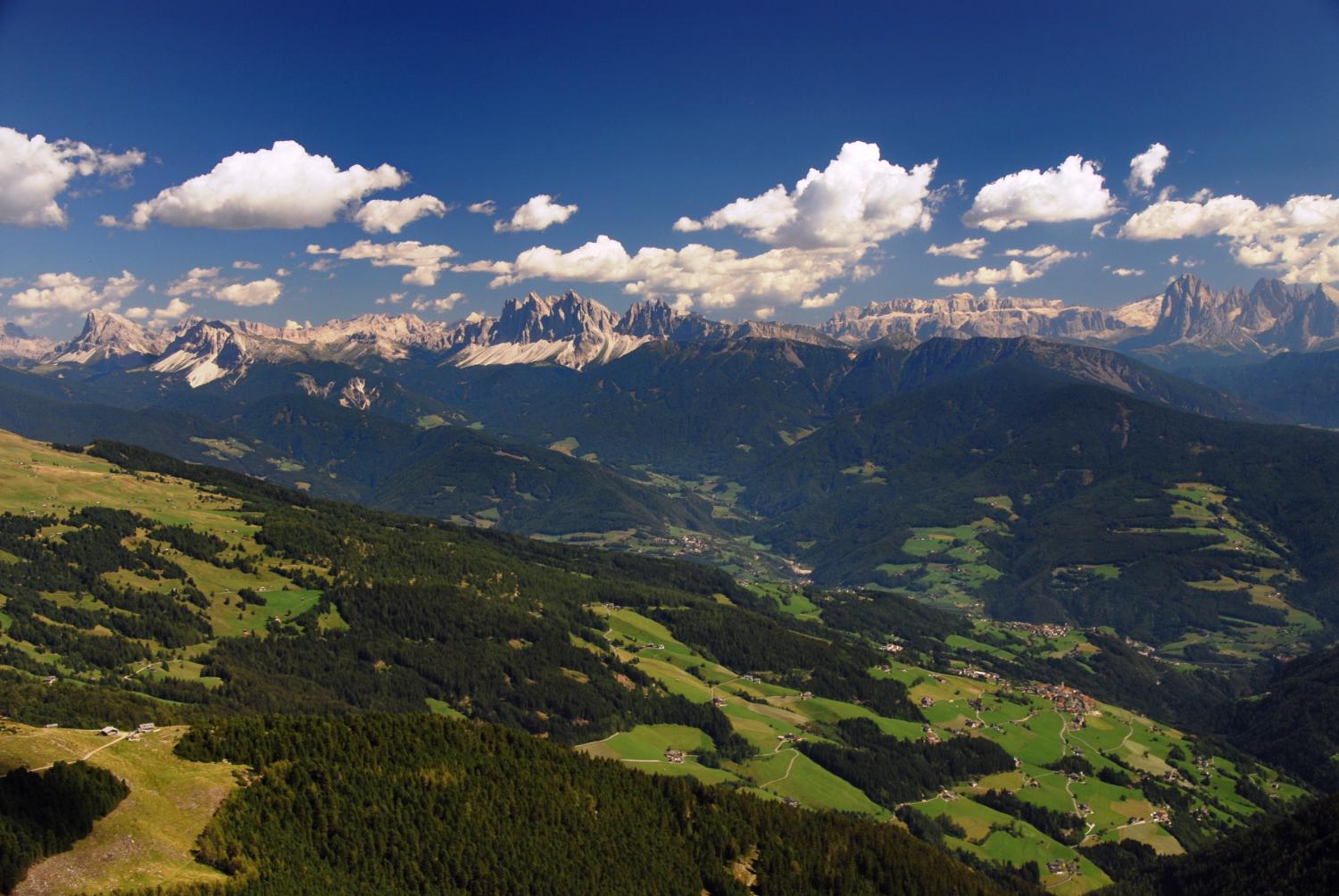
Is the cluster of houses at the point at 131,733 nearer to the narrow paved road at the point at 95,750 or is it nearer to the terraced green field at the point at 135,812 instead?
the narrow paved road at the point at 95,750

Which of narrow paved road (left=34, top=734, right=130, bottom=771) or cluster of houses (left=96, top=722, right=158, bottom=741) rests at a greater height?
narrow paved road (left=34, top=734, right=130, bottom=771)

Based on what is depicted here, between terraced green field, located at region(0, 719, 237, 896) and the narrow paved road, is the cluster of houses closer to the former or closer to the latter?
the narrow paved road

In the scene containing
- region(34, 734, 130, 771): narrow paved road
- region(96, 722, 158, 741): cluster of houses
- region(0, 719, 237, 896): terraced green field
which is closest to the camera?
region(0, 719, 237, 896): terraced green field

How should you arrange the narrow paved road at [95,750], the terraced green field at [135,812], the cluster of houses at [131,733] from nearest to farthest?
the terraced green field at [135,812] → the narrow paved road at [95,750] → the cluster of houses at [131,733]

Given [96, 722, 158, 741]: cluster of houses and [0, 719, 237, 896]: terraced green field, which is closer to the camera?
[0, 719, 237, 896]: terraced green field

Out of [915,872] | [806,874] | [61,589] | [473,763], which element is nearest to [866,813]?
[915,872]

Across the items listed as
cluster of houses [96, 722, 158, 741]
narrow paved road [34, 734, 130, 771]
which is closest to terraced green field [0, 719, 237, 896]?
narrow paved road [34, 734, 130, 771]

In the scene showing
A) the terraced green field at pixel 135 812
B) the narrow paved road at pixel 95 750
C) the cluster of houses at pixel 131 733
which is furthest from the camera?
the cluster of houses at pixel 131 733

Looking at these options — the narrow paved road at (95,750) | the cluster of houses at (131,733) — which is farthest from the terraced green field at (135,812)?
the cluster of houses at (131,733)

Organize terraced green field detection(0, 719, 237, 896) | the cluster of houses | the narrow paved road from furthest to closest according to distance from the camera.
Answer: the cluster of houses, the narrow paved road, terraced green field detection(0, 719, 237, 896)

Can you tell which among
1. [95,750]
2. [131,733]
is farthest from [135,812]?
[131,733]

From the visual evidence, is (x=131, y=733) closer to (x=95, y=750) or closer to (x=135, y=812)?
(x=95, y=750)
